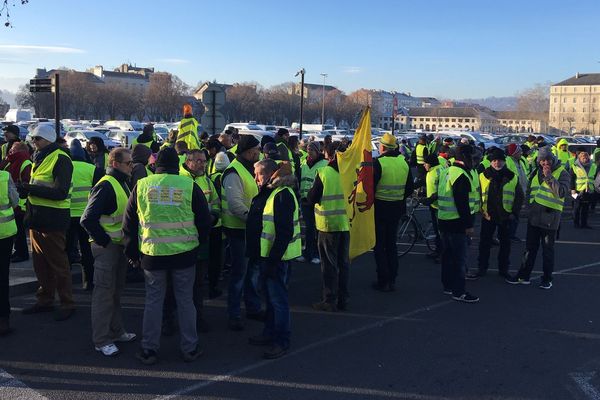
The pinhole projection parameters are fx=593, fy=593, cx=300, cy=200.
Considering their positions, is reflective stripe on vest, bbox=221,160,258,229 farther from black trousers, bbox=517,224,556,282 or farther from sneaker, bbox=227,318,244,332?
black trousers, bbox=517,224,556,282

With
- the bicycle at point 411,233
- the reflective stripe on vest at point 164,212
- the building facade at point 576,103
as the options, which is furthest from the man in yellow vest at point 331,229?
the building facade at point 576,103

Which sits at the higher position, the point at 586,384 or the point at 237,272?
the point at 237,272

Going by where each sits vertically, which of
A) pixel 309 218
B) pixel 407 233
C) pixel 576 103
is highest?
pixel 576 103

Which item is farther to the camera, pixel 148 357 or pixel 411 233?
pixel 411 233

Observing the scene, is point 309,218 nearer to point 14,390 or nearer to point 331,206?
point 331,206

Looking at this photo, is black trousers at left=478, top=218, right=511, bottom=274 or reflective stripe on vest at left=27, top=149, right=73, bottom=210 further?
black trousers at left=478, top=218, right=511, bottom=274

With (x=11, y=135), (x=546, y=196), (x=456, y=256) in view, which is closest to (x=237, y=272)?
(x=456, y=256)

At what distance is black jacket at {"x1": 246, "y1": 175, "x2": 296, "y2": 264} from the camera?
214 inches

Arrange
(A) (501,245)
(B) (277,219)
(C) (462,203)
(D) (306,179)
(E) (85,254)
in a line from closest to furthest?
(B) (277,219)
(C) (462,203)
(E) (85,254)
(A) (501,245)
(D) (306,179)

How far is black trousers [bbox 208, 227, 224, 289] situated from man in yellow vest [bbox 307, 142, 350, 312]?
45.2 inches

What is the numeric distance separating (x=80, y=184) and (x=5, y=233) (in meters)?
1.60

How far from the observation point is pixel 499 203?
877 centimetres

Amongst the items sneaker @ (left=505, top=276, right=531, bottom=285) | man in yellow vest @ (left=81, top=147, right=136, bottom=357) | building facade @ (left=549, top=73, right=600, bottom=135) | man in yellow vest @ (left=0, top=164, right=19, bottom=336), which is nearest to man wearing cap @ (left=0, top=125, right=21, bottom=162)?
man in yellow vest @ (left=0, top=164, right=19, bottom=336)

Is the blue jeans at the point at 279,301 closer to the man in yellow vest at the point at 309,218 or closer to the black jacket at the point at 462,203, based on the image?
the black jacket at the point at 462,203
